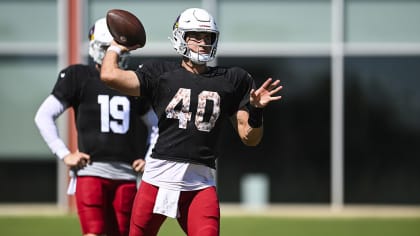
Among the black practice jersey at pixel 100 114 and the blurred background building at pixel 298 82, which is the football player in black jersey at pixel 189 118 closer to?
the black practice jersey at pixel 100 114

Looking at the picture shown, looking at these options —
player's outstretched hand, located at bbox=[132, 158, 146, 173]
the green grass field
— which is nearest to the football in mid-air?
player's outstretched hand, located at bbox=[132, 158, 146, 173]

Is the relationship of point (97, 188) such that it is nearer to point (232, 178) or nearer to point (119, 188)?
point (119, 188)

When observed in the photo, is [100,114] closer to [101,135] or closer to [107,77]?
[101,135]

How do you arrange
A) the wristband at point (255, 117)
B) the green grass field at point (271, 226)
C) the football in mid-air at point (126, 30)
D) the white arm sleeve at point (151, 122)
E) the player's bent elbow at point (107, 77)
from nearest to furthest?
the player's bent elbow at point (107, 77) < the wristband at point (255, 117) < the football in mid-air at point (126, 30) < the white arm sleeve at point (151, 122) < the green grass field at point (271, 226)

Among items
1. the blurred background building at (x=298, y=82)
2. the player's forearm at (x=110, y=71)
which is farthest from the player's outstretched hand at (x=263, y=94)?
the blurred background building at (x=298, y=82)

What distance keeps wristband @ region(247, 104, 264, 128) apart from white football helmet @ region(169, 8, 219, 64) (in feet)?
1.21

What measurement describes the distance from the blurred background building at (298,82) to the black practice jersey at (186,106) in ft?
24.5

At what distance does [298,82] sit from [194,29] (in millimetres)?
7650

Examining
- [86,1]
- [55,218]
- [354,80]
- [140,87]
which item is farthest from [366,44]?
[140,87]

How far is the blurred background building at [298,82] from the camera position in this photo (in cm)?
1271

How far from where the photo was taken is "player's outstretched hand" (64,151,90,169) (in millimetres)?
6071

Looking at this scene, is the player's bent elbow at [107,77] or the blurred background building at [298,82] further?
the blurred background building at [298,82]

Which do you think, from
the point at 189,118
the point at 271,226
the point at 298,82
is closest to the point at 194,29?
the point at 189,118

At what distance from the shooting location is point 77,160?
608cm
